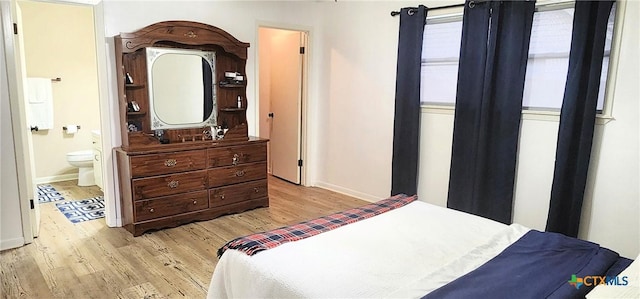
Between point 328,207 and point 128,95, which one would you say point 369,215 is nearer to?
point 328,207

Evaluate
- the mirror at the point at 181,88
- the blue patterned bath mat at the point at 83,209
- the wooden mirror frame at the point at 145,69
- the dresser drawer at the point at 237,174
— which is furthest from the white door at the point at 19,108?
the dresser drawer at the point at 237,174

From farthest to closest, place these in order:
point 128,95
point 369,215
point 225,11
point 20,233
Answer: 1. point 225,11
2. point 128,95
3. point 20,233
4. point 369,215

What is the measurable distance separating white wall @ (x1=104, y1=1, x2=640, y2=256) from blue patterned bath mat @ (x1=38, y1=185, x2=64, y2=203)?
1829 mm

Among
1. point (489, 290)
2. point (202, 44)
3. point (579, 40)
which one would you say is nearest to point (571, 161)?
point (579, 40)

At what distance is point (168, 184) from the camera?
348 cm

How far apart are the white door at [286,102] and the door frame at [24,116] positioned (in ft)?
7.31

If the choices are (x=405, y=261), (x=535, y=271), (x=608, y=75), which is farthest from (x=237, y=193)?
(x=608, y=75)

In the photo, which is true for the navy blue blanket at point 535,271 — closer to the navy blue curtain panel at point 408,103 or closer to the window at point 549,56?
the window at point 549,56

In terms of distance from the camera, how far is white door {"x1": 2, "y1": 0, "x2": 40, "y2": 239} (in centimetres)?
295

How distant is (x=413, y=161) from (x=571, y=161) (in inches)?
54.8

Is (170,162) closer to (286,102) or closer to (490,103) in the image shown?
(286,102)

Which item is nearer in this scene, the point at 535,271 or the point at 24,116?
the point at 535,271

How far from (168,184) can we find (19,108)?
49.1 inches

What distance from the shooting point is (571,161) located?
2975mm
